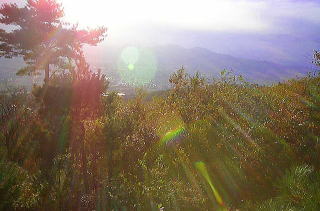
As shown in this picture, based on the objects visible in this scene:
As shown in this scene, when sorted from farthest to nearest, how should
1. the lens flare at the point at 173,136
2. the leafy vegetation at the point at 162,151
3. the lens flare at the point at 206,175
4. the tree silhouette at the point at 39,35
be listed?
the tree silhouette at the point at 39,35 → the lens flare at the point at 173,136 → the lens flare at the point at 206,175 → the leafy vegetation at the point at 162,151

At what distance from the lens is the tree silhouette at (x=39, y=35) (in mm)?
31359

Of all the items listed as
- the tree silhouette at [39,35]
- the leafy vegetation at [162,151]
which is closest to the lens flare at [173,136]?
the leafy vegetation at [162,151]

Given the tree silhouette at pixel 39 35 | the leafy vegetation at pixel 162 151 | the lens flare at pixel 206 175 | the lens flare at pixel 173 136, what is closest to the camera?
the leafy vegetation at pixel 162 151

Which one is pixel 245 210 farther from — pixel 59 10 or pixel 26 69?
pixel 26 69

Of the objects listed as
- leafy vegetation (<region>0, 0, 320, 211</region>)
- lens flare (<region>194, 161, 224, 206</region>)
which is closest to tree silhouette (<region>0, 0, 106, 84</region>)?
leafy vegetation (<region>0, 0, 320, 211</region>)

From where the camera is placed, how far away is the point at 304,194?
5227 mm

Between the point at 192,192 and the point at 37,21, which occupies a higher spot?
the point at 37,21

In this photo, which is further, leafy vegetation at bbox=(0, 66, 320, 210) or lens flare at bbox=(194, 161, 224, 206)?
lens flare at bbox=(194, 161, 224, 206)

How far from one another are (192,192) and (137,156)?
235 centimetres

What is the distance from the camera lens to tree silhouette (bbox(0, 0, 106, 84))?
103 feet

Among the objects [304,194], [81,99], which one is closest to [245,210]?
[304,194]

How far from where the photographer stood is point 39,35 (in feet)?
103

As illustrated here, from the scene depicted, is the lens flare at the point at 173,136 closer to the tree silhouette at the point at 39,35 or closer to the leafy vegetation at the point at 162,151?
the leafy vegetation at the point at 162,151

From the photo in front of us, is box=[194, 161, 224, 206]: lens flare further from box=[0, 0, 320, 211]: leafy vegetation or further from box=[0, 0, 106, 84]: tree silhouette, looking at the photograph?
box=[0, 0, 106, 84]: tree silhouette
